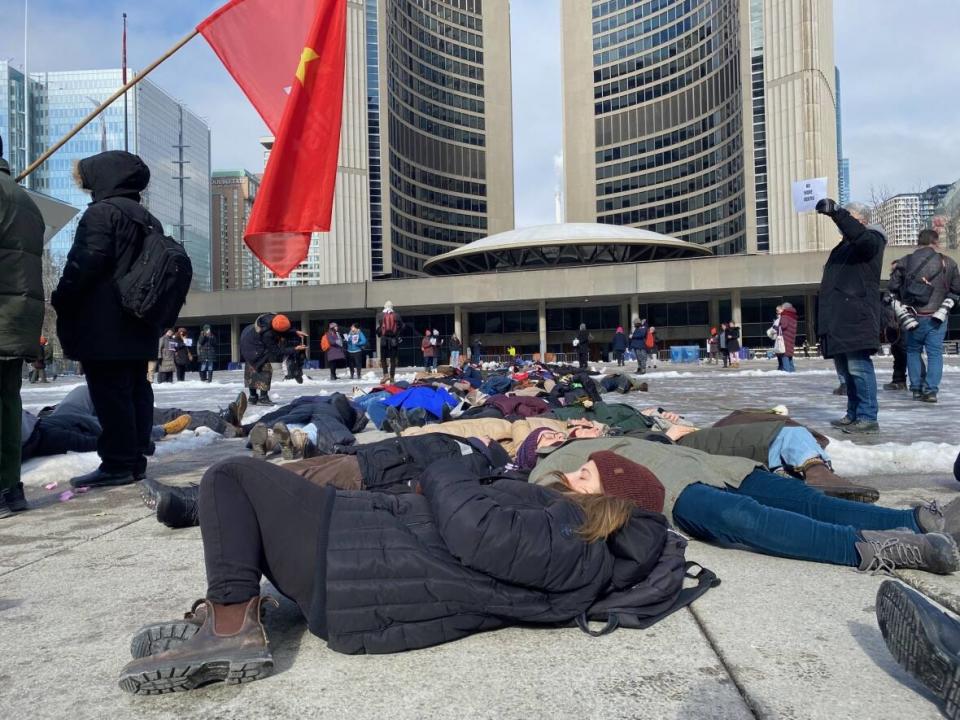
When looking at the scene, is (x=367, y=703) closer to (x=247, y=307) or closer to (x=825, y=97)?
(x=247, y=307)

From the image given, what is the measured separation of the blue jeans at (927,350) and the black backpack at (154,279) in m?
8.19

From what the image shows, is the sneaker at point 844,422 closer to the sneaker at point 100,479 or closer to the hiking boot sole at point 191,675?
the sneaker at point 100,479

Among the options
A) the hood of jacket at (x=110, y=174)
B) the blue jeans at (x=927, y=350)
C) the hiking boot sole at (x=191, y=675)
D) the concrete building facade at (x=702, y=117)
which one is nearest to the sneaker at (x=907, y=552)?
the hiking boot sole at (x=191, y=675)

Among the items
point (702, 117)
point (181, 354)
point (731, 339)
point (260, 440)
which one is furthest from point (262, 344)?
point (702, 117)

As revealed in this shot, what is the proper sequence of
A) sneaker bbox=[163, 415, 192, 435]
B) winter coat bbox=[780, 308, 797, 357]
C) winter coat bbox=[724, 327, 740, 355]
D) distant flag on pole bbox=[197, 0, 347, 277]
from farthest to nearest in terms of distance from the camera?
winter coat bbox=[724, 327, 740, 355], winter coat bbox=[780, 308, 797, 357], sneaker bbox=[163, 415, 192, 435], distant flag on pole bbox=[197, 0, 347, 277]

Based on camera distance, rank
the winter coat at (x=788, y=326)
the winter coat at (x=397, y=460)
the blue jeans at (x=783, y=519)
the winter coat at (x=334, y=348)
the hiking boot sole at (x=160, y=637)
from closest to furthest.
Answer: the hiking boot sole at (x=160, y=637)
the blue jeans at (x=783, y=519)
the winter coat at (x=397, y=460)
the winter coat at (x=788, y=326)
the winter coat at (x=334, y=348)

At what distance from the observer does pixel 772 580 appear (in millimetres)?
2615

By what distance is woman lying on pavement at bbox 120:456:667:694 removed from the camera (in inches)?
75.6

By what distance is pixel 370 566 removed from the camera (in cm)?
197

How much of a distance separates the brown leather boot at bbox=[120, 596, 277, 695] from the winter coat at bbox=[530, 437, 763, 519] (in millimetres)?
1542

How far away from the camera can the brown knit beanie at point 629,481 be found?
9.81ft

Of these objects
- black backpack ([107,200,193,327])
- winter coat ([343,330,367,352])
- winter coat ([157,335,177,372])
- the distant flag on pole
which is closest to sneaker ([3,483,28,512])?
black backpack ([107,200,193,327])

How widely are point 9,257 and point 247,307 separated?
46.3 meters

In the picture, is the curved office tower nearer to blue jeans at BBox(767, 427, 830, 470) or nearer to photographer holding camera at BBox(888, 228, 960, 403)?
photographer holding camera at BBox(888, 228, 960, 403)
